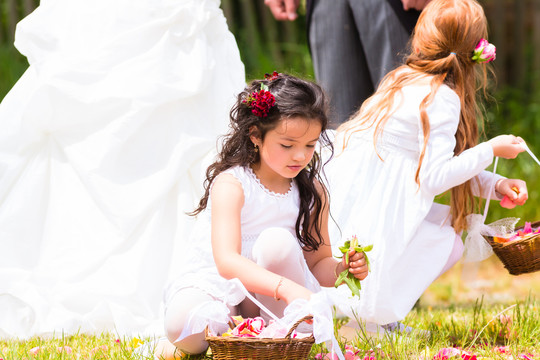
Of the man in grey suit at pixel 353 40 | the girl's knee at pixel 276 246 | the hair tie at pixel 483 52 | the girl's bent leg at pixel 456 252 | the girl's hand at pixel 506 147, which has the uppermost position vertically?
the man in grey suit at pixel 353 40

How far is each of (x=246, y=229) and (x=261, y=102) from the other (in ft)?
1.35

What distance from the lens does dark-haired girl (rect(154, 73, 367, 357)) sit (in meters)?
2.00

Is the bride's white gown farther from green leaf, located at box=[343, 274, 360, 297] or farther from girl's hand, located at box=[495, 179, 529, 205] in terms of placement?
girl's hand, located at box=[495, 179, 529, 205]

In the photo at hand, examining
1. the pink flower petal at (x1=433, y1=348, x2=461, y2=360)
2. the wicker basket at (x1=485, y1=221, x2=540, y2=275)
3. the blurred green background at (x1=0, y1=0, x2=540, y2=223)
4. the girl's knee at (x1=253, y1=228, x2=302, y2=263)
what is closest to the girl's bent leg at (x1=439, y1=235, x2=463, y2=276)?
the wicker basket at (x1=485, y1=221, x2=540, y2=275)

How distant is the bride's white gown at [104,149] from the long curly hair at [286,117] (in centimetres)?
58

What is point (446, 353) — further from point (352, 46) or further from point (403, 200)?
point (352, 46)

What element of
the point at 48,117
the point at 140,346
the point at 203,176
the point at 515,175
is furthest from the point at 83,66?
the point at 515,175

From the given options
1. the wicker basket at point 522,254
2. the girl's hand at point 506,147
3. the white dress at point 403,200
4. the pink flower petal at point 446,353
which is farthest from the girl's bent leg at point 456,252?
the pink flower petal at point 446,353

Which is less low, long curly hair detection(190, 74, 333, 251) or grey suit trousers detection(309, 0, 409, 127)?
grey suit trousers detection(309, 0, 409, 127)

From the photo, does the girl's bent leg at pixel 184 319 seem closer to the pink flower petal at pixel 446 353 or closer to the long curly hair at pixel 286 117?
the long curly hair at pixel 286 117

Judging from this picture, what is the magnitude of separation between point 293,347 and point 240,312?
1.62ft

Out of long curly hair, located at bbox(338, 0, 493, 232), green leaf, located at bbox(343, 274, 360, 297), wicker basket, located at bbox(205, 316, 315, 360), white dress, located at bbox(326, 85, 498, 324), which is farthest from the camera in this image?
long curly hair, located at bbox(338, 0, 493, 232)

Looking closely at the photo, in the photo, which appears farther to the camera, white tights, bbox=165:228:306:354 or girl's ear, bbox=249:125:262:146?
girl's ear, bbox=249:125:262:146

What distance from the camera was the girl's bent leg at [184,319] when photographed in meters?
2.07
